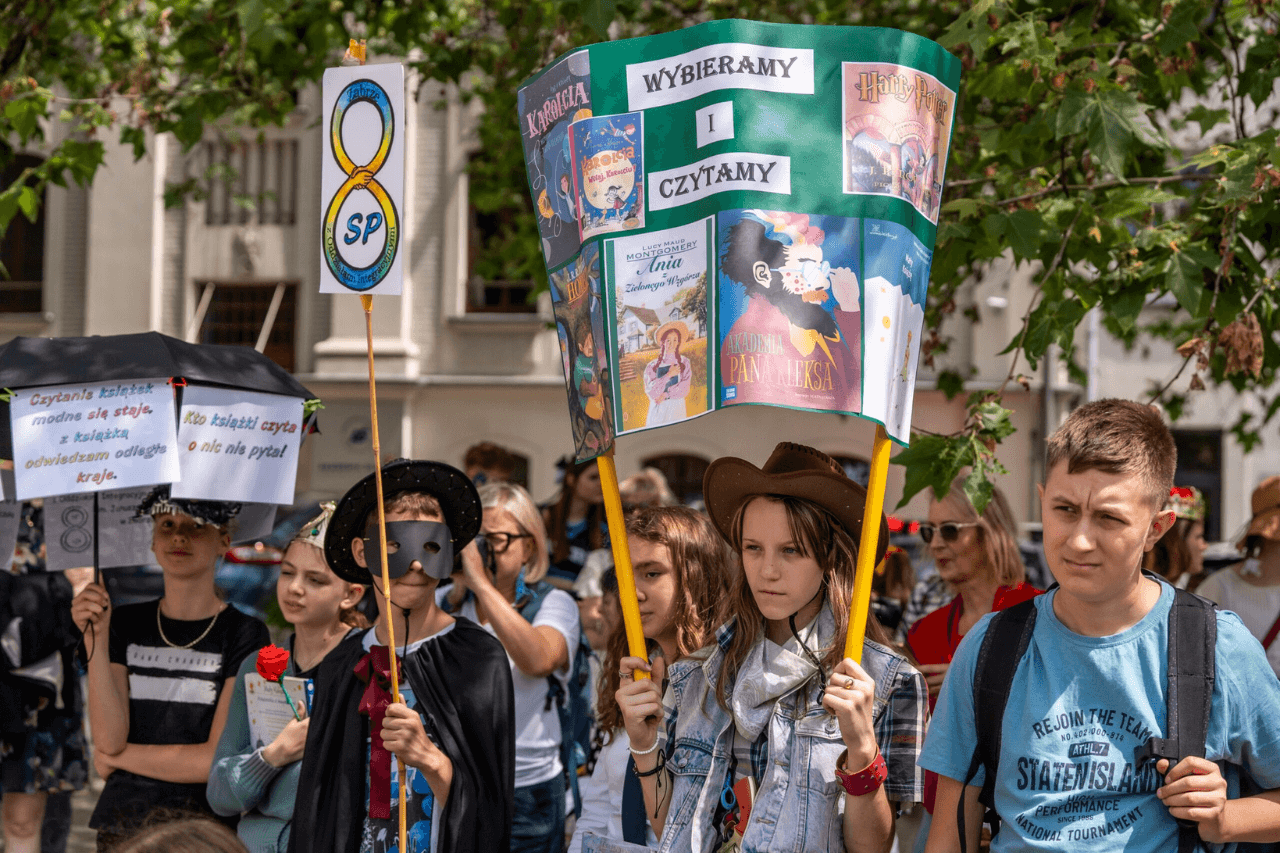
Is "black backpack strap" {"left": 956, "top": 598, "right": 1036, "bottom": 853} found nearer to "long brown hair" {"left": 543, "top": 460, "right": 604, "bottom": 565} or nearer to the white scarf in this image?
the white scarf

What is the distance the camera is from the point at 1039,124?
178 inches

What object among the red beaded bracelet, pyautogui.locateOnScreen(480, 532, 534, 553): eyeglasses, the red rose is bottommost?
the red beaded bracelet

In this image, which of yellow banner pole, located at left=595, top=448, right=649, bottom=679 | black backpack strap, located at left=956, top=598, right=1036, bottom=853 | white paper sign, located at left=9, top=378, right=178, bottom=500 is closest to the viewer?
black backpack strap, located at left=956, top=598, right=1036, bottom=853

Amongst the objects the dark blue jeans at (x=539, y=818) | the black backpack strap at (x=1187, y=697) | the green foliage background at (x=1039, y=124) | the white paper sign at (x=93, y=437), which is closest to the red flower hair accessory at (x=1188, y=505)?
the green foliage background at (x=1039, y=124)

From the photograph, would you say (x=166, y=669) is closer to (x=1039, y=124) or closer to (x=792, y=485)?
(x=792, y=485)

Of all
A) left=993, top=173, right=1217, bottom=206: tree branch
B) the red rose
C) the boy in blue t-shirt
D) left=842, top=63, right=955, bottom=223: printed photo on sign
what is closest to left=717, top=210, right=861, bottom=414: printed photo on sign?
left=842, top=63, right=955, bottom=223: printed photo on sign

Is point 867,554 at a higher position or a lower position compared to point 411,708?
higher

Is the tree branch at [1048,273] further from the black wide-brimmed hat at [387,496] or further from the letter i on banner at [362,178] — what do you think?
the letter i on banner at [362,178]

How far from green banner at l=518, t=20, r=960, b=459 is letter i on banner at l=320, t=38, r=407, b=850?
0.71 metres

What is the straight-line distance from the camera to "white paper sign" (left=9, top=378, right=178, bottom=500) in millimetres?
3852

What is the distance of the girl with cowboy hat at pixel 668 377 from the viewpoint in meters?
2.64

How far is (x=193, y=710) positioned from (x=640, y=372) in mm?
2313

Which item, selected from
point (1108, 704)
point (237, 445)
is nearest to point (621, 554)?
point (1108, 704)

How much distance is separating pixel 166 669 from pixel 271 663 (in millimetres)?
744
